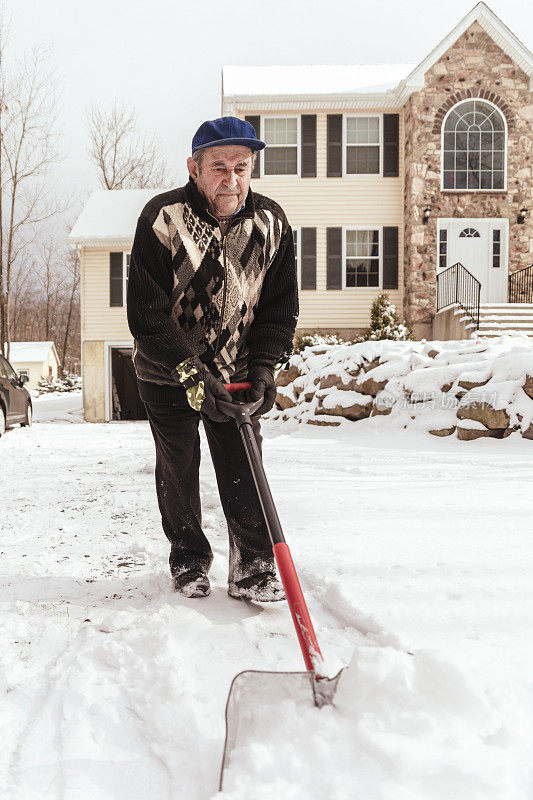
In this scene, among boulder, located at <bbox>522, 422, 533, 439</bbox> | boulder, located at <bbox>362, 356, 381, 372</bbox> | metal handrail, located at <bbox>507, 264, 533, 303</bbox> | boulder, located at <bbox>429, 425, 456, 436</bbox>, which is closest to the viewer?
boulder, located at <bbox>522, 422, 533, 439</bbox>

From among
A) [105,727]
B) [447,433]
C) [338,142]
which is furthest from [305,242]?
[105,727]

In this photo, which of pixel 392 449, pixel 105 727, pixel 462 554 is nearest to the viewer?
pixel 105 727

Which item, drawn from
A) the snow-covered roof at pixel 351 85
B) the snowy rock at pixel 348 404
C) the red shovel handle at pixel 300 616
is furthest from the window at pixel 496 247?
the red shovel handle at pixel 300 616

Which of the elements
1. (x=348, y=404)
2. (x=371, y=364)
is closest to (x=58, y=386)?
(x=348, y=404)

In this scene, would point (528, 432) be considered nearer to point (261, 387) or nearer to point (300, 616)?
point (261, 387)

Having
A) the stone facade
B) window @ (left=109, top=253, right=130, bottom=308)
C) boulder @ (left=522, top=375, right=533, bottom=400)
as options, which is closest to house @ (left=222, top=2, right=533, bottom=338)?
the stone facade

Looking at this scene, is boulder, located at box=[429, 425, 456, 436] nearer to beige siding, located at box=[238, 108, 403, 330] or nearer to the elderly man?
the elderly man

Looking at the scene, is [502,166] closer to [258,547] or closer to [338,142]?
[338,142]

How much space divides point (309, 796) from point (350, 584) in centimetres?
135

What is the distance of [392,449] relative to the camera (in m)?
7.55

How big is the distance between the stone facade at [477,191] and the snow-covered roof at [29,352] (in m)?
37.2

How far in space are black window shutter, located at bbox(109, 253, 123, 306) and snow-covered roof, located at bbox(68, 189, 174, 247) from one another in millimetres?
399

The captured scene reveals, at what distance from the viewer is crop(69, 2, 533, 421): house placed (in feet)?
51.2

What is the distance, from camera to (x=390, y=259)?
16391mm
